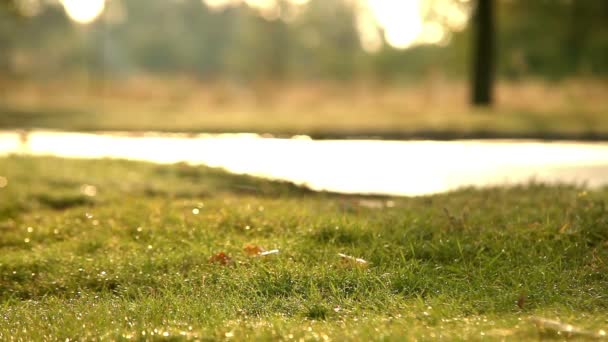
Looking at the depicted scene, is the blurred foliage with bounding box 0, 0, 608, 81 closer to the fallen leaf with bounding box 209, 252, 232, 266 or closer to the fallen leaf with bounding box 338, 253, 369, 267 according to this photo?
the fallen leaf with bounding box 338, 253, 369, 267

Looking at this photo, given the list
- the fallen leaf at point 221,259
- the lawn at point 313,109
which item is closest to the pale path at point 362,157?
the lawn at point 313,109

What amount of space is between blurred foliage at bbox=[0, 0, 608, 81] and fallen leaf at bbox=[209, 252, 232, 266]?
20623mm

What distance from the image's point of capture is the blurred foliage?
119 feet

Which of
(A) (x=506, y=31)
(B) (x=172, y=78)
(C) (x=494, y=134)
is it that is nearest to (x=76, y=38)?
(B) (x=172, y=78)

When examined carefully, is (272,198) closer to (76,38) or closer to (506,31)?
(506,31)

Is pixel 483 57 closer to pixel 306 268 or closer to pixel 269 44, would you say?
pixel 306 268

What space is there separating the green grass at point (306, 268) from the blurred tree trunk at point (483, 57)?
588 inches

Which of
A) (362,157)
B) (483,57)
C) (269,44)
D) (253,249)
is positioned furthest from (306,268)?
(269,44)

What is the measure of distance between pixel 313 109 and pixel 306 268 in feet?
60.7

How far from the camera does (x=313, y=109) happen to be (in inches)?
926

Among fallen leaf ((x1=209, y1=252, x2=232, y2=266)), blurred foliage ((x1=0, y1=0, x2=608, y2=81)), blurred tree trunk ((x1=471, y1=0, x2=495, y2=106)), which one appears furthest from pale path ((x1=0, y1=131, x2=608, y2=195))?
blurred foliage ((x1=0, y1=0, x2=608, y2=81))

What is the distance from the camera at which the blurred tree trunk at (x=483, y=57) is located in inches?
879

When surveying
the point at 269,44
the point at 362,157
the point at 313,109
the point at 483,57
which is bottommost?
the point at 362,157

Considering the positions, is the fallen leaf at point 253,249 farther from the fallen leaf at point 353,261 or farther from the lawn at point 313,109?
the lawn at point 313,109
